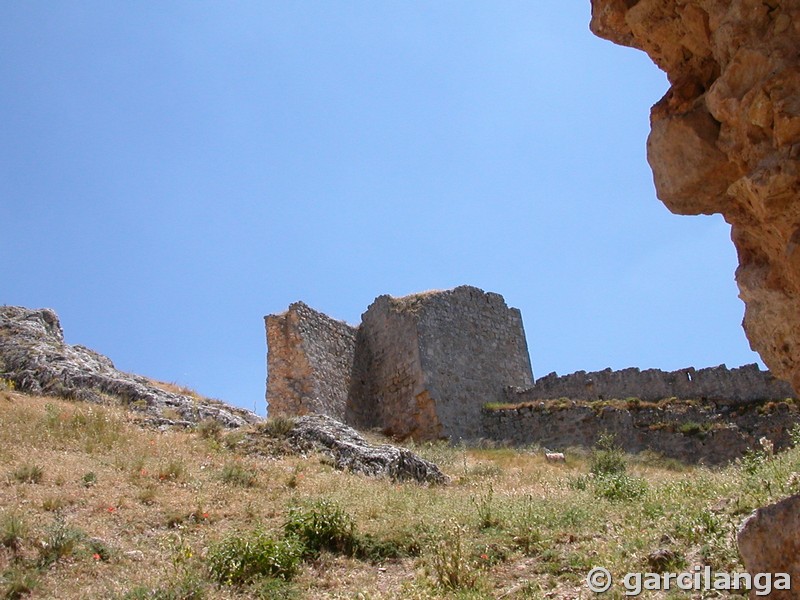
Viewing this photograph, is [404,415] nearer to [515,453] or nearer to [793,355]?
[515,453]

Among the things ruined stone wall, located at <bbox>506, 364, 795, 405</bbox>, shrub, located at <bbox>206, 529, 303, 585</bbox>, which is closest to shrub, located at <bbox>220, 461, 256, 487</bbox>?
shrub, located at <bbox>206, 529, 303, 585</bbox>

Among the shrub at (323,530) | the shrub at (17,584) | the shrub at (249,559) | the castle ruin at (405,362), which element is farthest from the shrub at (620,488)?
the castle ruin at (405,362)

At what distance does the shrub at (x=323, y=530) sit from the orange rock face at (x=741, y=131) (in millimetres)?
4930

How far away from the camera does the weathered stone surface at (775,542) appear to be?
126 inches

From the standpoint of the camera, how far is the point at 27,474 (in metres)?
8.70

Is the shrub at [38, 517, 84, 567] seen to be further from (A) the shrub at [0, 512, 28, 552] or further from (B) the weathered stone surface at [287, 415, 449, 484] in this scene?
(B) the weathered stone surface at [287, 415, 449, 484]

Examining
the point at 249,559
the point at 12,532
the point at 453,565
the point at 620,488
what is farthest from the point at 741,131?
the point at 620,488

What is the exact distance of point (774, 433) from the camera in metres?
18.4

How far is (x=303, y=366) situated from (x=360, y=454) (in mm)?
7177

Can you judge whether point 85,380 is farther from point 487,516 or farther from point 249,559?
point 487,516

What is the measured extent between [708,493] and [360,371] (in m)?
13.3

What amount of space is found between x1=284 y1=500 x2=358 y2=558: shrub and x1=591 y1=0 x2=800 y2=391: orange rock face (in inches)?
194

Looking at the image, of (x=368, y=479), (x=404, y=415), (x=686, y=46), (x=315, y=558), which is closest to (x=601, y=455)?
(x=368, y=479)

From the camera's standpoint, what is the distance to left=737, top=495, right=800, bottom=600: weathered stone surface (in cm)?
319
